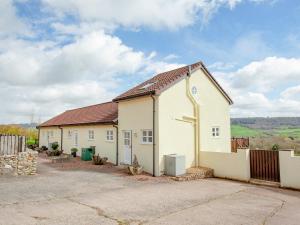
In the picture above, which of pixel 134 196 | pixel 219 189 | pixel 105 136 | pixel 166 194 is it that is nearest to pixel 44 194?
pixel 134 196

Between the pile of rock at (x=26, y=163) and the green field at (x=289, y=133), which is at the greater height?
the green field at (x=289, y=133)

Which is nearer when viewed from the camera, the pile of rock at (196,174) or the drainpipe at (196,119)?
the pile of rock at (196,174)

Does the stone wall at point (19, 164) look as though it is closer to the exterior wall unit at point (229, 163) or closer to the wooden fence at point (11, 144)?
the wooden fence at point (11, 144)

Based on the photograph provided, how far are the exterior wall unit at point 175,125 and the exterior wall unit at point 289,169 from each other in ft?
17.4

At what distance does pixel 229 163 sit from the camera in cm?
1588

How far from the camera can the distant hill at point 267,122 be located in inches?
3078

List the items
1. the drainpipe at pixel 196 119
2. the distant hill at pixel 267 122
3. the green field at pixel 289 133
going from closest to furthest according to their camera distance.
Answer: the drainpipe at pixel 196 119, the green field at pixel 289 133, the distant hill at pixel 267 122

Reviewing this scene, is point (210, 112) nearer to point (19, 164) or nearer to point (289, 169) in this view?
point (289, 169)

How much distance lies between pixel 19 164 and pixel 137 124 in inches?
277

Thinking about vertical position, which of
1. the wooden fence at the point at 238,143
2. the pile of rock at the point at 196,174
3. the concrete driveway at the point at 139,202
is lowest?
the concrete driveway at the point at 139,202

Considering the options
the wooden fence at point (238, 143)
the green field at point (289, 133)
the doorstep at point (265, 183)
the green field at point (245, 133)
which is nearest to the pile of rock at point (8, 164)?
the doorstep at point (265, 183)

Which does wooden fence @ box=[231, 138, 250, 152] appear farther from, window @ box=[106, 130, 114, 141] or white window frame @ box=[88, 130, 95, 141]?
white window frame @ box=[88, 130, 95, 141]

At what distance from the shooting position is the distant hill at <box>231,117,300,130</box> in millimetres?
78188

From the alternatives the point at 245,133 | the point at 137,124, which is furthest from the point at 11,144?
the point at 245,133
